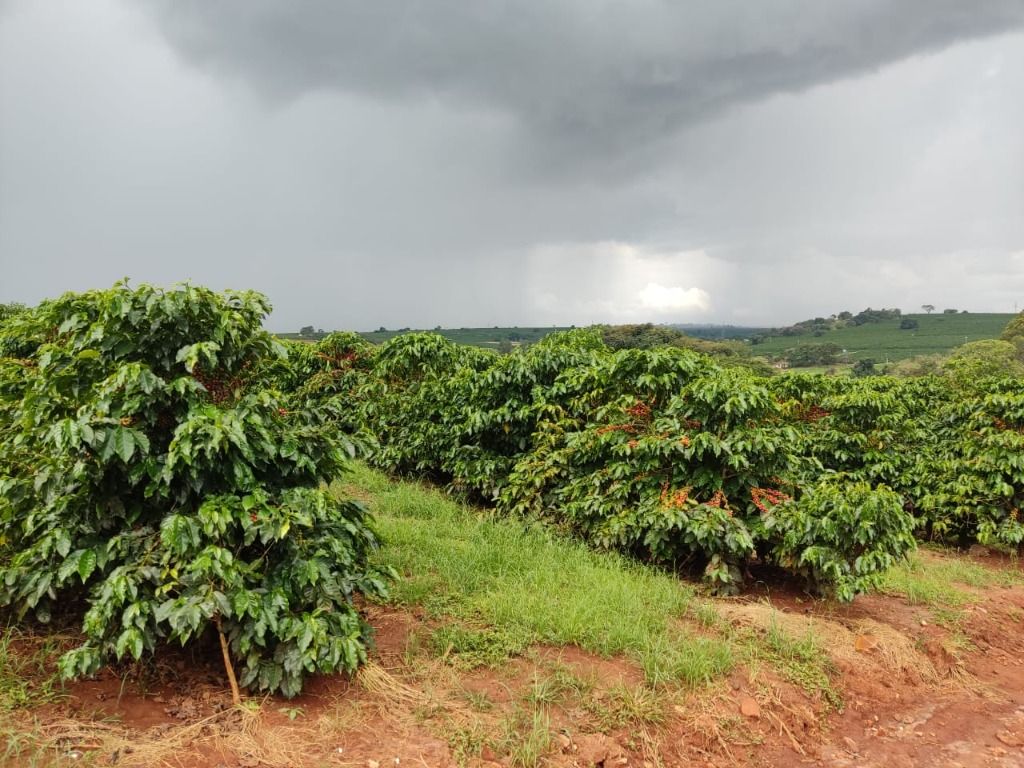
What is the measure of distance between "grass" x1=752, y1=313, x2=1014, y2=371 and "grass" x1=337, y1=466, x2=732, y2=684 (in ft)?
220

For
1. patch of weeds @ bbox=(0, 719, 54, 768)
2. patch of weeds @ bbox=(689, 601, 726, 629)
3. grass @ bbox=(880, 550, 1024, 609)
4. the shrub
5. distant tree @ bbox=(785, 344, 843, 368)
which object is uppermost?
distant tree @ bbox=(785, 344, 843, 368)

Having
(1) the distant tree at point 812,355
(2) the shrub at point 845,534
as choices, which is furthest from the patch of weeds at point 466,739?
(1) the distant tree at point 812,355

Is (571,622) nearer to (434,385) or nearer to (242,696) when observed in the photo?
(242,696)

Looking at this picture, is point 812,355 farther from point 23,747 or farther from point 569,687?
point 23,747

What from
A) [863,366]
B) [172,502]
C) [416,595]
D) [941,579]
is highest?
[172,502]

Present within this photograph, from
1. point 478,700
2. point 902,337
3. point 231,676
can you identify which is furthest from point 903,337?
point 231,676

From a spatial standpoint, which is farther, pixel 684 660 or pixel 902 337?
pixel 902 337

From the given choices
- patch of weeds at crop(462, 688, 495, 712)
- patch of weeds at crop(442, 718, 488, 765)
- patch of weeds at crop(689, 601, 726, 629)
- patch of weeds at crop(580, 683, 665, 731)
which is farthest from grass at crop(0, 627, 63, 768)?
patch of weeds at crop(689, 601, 726, 629)

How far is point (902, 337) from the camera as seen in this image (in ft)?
261

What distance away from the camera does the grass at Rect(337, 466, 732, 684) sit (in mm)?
3660

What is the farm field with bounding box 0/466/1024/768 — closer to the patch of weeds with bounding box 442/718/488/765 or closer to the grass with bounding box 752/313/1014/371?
the patch of weeds with bounding box 442/718/488/765

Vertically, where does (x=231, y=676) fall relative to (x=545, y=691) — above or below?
above

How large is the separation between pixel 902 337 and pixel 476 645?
92222mm

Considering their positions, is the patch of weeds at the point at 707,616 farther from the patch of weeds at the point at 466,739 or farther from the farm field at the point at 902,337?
the farm field at the point at 902,337
